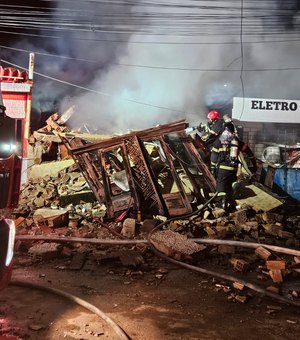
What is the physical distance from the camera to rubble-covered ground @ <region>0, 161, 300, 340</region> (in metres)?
3.31

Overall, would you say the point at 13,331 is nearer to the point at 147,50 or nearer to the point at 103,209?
the point at 103,209

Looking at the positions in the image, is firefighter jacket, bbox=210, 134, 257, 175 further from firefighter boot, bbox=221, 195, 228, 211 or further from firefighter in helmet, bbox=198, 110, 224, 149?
firefighter in helmet, bbox=198, 110, 224, 149

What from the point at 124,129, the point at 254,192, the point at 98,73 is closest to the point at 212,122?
the point at 254,192

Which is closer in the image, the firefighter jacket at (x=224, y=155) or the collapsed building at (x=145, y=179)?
the collapsed building at (x=145, y=179)

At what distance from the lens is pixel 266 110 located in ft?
43.8

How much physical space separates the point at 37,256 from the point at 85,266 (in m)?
0.69

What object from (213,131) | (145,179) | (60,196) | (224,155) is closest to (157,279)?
(145,179)

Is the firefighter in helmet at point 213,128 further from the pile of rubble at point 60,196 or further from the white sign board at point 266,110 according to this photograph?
the white sign board at point 266,110

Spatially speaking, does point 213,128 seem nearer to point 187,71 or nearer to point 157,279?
point 157,279

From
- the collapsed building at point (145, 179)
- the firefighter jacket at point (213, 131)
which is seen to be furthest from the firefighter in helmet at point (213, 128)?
the collapsed building at point (145, 179)

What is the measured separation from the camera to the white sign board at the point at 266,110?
13258mm

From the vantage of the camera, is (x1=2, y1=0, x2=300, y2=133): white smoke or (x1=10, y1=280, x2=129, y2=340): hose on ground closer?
(x1=10, y1=280, x2=129, y2=340): hose on ground

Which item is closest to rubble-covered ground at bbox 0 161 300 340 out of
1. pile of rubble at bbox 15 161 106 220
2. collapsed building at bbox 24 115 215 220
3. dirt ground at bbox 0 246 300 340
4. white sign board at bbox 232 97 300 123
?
dirt ground at bbox 0 246 300 340

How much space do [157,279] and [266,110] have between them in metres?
10.4
